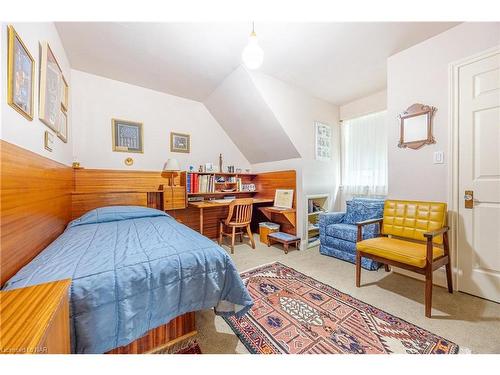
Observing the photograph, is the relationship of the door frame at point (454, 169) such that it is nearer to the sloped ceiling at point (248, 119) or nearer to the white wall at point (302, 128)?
the white wall at point (302, 128)

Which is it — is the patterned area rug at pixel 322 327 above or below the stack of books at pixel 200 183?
below

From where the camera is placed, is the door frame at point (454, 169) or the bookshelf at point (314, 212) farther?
the bookshelf at point (314, 212)

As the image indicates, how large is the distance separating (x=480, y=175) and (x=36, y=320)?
3.05m

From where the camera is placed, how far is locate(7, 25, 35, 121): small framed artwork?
1088 mm

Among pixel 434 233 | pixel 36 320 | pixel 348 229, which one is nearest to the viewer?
pixel 36 320

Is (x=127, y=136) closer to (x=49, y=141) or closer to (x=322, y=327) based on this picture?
(x=49, y=141)

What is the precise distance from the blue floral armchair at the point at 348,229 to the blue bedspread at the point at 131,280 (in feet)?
6.06

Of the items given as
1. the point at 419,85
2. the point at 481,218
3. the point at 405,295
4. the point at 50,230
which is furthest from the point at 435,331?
the point at 50,230

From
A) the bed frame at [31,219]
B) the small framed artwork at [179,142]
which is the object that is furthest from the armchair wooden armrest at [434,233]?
the small framed artwork at [179,142]

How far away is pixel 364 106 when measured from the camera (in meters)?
3.46

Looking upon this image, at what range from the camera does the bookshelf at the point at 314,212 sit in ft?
10.8

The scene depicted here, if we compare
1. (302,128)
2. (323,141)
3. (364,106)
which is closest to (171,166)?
(302,128)

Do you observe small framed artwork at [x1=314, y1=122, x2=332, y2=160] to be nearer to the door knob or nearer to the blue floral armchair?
the blue floral armchair

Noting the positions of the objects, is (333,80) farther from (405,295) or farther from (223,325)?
(223,325)
